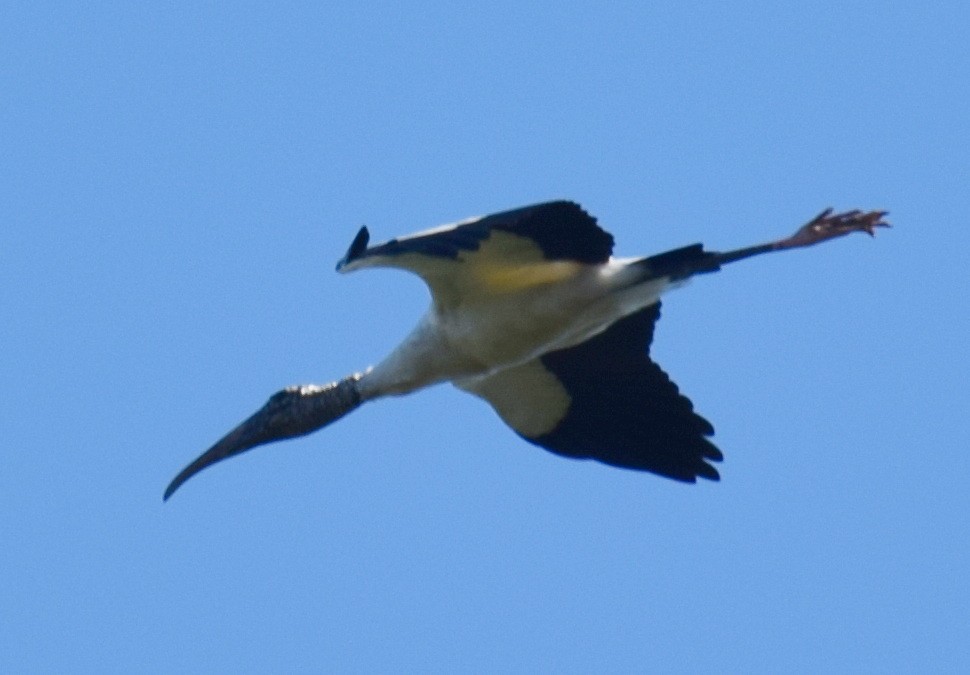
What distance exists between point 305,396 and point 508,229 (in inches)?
89.6

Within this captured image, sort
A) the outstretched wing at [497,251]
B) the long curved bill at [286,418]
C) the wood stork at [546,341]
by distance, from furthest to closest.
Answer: the long curved bill at [286,418] → the wood stork at [546,341] → the outstretched wing at [497,251]

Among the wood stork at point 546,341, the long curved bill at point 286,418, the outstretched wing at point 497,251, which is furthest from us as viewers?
the long curved bill at point 286,418

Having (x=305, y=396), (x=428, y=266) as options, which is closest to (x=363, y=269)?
(x=428, y=266)

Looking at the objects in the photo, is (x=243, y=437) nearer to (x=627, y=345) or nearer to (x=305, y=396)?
(x=305, y=396)

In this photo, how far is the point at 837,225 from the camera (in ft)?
46.3

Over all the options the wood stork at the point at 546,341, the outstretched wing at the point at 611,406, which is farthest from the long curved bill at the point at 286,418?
the outstretched wing at the point at 611,406

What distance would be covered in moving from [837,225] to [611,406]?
7.27 ft

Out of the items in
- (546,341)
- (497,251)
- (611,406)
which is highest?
(497,251)

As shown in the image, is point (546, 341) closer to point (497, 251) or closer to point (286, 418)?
point (497, 251)

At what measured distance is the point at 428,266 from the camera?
46.6 feet

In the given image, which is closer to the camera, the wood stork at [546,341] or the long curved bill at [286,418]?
the wood stork at [546,341]

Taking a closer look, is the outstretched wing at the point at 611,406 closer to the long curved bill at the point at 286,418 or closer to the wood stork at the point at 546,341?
the wood stork at the point at 546,341

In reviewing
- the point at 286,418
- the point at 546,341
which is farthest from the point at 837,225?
the point at 286,418

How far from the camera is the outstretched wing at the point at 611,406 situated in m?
15.5
